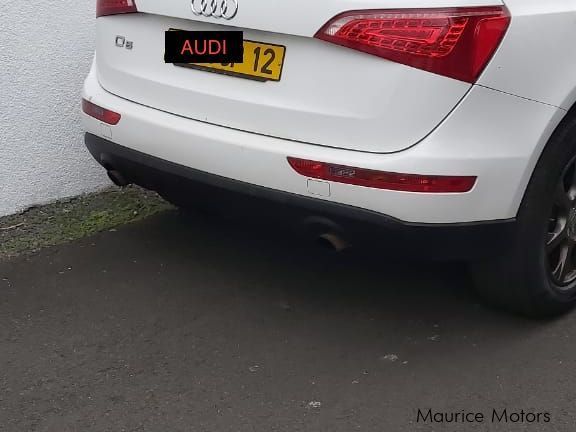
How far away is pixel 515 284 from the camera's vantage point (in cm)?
345

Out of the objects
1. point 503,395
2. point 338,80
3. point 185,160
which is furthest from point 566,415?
point 185,160

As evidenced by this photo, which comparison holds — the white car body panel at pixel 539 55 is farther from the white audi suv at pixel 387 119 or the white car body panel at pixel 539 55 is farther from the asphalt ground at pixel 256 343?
the asphalt ground at pixel 256 343

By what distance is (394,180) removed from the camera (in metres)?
2.97

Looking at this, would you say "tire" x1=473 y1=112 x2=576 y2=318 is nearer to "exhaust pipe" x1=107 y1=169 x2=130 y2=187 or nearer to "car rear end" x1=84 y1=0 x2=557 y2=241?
"car rear end" x1=84 y1=0 x2=557 y2=241

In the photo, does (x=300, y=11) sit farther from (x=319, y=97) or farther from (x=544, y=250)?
(x=544, y=250)

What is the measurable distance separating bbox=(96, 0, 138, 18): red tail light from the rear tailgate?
75mm

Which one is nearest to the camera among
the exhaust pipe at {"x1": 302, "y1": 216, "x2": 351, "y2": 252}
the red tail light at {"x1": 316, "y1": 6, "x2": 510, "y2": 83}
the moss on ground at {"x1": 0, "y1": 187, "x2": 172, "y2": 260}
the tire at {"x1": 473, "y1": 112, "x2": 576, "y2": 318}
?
the red tail light at {"x1": 316, "y1": 6, "x2": 510, "y2": 83}

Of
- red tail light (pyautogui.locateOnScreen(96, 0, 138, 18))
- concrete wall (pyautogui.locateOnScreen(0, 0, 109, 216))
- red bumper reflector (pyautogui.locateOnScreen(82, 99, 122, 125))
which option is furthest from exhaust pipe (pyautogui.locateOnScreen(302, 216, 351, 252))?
concrete wall (pyautogui.locateOnScreen(0, 0, 109, 216))

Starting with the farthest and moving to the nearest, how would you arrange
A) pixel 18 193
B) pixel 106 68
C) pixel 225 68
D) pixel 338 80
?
pixel 18 193 < pixel 106 68 < pixel 225 68 < pixel 338 80

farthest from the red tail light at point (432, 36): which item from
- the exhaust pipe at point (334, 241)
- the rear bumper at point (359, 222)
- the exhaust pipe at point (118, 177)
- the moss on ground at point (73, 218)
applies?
the moss on ground at point (73, 218)

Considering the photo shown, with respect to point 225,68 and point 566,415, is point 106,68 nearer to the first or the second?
point 225,68

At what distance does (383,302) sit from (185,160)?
1.10 m

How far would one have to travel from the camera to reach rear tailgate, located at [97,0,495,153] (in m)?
2.93

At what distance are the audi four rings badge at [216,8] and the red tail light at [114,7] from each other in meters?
0.35
